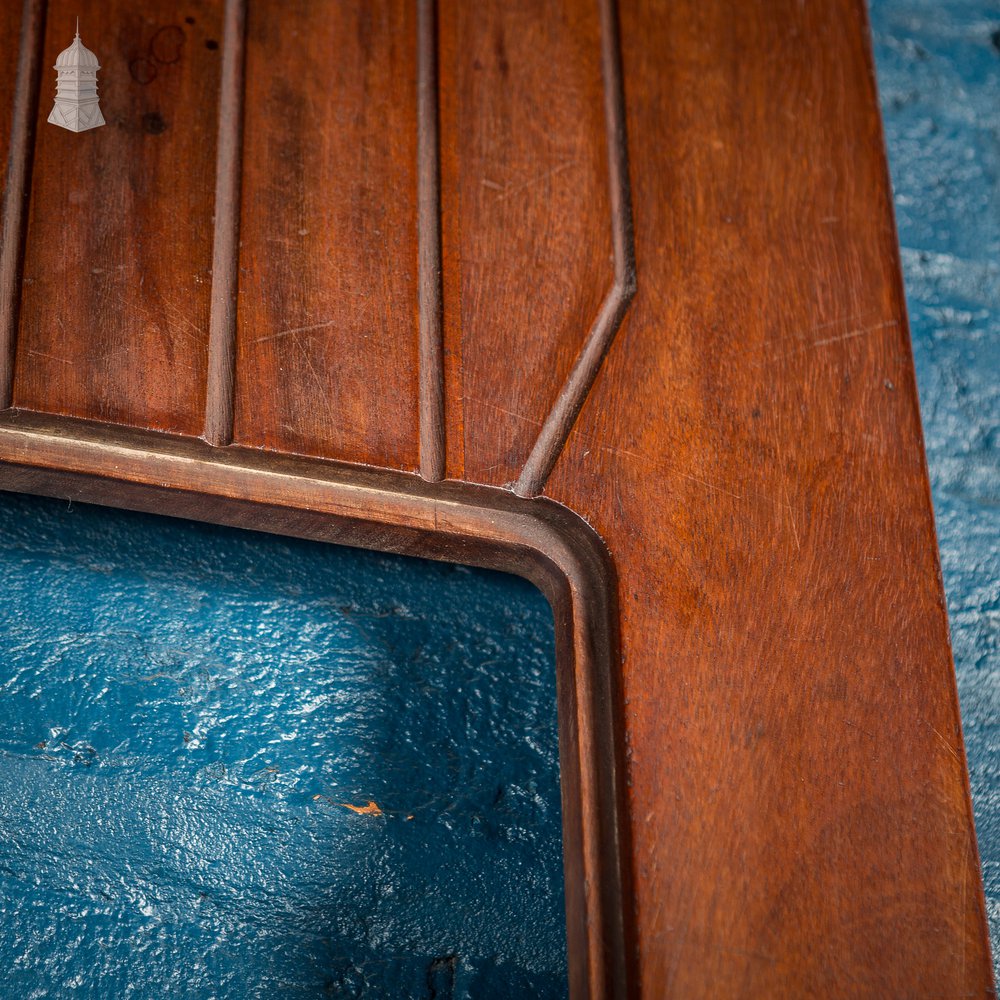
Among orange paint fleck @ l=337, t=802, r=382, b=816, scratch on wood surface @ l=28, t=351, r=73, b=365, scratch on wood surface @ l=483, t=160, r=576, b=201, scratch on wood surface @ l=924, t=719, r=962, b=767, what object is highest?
scratch on wood surface @ l=483, t=160, r=576, b=201

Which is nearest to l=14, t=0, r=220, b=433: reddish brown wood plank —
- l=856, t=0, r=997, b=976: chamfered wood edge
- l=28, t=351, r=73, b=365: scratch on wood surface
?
l=28, t=351, r=73, b=365: scratch on wood surface

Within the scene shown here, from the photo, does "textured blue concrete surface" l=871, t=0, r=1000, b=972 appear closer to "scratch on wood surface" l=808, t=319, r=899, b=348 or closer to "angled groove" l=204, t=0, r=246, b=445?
"scratch on wood surface" l=808, t=319, r=899, b=348

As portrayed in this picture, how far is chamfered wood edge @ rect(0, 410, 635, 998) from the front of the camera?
0.68 metres

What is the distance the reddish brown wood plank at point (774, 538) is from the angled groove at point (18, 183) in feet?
1.44

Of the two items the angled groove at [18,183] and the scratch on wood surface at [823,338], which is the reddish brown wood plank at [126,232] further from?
the scratch on wood surface at [823,338]

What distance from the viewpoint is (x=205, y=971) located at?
2.59 feet

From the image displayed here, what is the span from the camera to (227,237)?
0.76m

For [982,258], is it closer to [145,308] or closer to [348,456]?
[348,456]

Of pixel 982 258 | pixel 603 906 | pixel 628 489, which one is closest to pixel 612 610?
pixel 628 489

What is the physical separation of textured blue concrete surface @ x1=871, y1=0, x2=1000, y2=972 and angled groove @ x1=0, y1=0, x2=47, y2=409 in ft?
3.20

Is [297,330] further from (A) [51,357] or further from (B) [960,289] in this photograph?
(B) [960,289]

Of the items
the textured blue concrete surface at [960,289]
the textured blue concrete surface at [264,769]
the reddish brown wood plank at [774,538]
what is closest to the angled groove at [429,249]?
the reddish brown wood plank at [774,538]

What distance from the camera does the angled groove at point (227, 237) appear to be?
2.41ft

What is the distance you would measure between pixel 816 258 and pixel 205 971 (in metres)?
0.82
